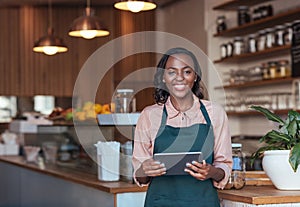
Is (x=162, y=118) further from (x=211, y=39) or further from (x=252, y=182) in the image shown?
(x=211, y=39)

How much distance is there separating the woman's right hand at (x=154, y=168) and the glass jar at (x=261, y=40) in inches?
149

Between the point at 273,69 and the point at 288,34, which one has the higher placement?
the point at 288,34

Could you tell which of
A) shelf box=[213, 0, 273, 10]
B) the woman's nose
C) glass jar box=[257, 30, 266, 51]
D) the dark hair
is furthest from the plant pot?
shelf box=[213, 0, 273, 10]

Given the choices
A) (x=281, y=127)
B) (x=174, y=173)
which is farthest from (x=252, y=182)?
(x=174, y=173)

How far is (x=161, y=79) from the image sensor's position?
216 centimetres

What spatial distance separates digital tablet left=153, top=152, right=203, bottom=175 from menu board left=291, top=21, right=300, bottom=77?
3294 mm

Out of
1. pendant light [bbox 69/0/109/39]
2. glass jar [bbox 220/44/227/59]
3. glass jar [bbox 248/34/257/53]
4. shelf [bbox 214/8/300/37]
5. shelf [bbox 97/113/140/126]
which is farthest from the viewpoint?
glass jar [bbox 220/44/227/59]

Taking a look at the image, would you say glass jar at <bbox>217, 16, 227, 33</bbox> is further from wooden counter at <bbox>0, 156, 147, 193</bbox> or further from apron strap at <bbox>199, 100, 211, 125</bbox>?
apron strap at <bbox>199, 100, 211, 125</bbox>

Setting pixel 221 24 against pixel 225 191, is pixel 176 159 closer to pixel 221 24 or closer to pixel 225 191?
pixel 225 191

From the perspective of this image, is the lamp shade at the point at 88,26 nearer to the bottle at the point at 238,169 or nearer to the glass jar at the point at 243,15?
the glass jar at the point at 243,15

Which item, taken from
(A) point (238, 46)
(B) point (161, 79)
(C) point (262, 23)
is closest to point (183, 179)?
(B) point (161, 79)

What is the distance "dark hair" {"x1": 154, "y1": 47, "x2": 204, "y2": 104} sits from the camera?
213 centimetres

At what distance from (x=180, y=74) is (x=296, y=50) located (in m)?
3.31

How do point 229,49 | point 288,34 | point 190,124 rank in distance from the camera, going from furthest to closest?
point 229,49, point 288,34, point 190,124
